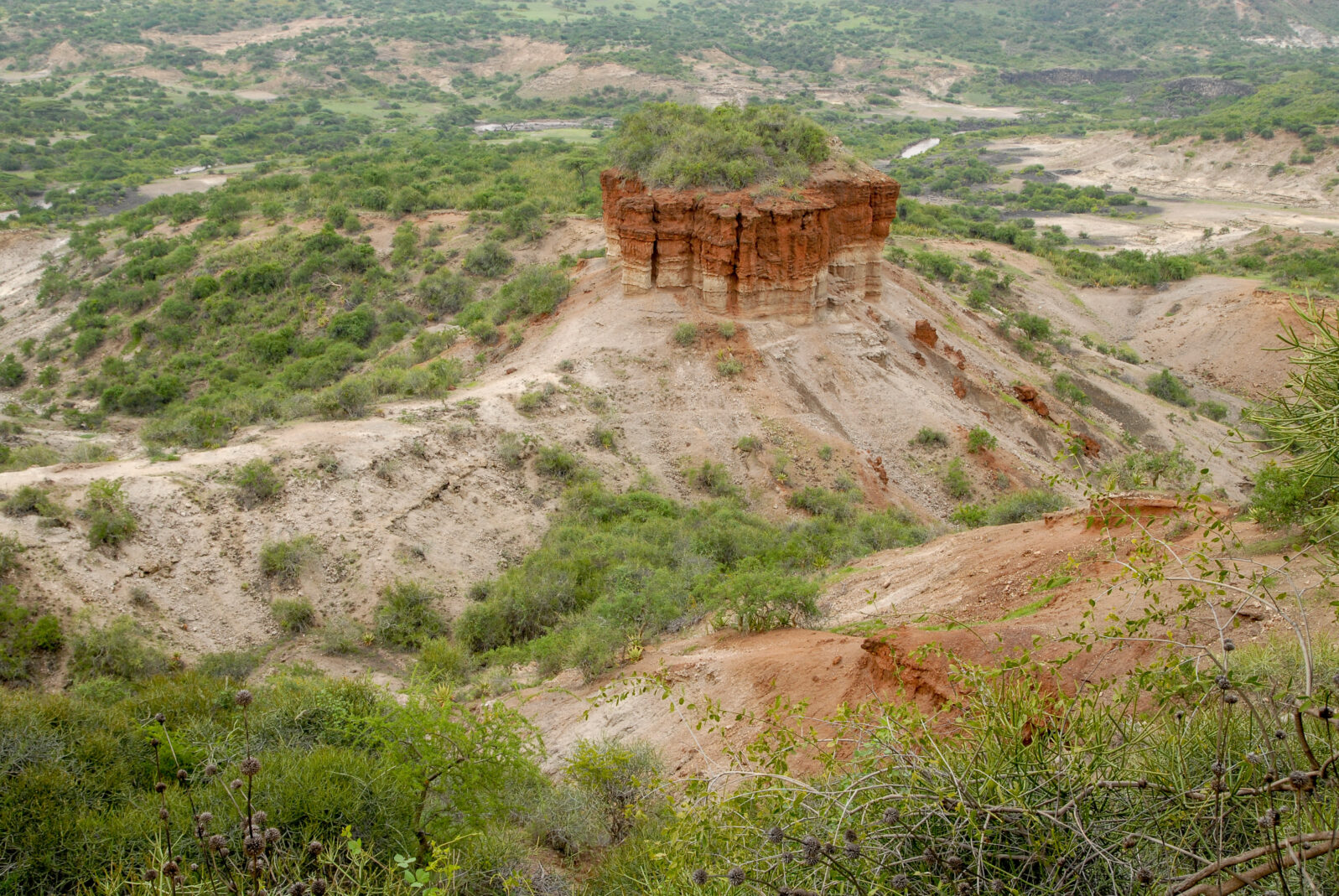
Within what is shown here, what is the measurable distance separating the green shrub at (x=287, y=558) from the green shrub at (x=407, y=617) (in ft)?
4.78

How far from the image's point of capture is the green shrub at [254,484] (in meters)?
14.7

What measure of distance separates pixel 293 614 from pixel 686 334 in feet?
37.0

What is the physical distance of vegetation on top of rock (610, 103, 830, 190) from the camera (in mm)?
21078

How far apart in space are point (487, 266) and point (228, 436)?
590 inches

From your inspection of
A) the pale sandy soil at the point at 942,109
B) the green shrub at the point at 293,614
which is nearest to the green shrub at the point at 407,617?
the green shrub at the point at 293,614

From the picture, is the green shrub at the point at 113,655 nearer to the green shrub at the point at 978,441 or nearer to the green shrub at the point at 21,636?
the green shrub at the point at 21,636

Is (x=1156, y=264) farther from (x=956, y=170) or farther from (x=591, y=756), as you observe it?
(x=591, y=756)

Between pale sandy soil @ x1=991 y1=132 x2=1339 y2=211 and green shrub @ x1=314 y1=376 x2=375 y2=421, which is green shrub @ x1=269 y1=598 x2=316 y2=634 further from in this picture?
pale sandy soil @ x1=991 y1=132 x2=1339 y2=211

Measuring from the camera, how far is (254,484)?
14891 millimetres

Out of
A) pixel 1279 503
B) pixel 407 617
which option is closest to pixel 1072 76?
pixel 1279 503

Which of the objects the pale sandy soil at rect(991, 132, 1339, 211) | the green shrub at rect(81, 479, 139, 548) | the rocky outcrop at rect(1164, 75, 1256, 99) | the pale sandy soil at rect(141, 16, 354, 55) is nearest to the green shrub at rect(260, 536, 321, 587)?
the green shrub at rect(81, 479, 139, 548)

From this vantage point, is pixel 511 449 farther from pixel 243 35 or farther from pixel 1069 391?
pixel 243 35

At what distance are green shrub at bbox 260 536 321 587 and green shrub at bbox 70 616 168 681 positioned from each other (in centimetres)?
224

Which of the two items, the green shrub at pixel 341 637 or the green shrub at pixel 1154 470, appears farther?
the green shrub at pixel 1154 470
